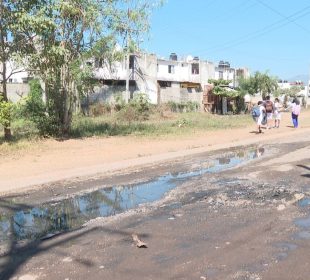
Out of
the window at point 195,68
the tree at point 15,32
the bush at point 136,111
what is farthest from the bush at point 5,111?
the window at point 195,68

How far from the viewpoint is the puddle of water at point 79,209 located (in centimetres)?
694

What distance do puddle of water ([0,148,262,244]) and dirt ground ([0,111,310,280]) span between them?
0.30m

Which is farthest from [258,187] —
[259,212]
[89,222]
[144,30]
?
[144,30]

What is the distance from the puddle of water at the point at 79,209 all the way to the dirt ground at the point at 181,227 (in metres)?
0.30

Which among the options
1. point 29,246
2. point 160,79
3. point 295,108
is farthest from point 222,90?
point 29,246

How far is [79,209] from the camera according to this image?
8.20 m

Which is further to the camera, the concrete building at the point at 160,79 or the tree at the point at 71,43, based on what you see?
the concrete building at the point at 160,79

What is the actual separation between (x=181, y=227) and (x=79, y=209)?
2.11 metres

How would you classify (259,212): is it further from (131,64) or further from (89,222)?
(131,64)

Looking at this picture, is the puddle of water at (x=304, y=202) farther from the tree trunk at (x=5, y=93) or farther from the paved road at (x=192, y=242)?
the tree trunk at (x=5, y=93)

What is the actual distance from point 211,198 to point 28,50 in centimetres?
1141

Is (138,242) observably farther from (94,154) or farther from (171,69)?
(171,69)

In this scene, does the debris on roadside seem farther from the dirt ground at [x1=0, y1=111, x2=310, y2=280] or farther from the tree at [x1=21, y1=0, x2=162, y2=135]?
the tree at [x1=21, y1=0, x2=162, y2=135]

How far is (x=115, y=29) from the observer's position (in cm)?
1881
